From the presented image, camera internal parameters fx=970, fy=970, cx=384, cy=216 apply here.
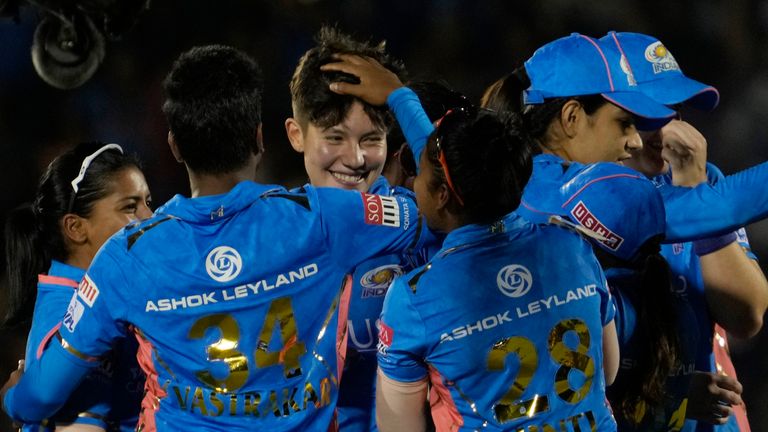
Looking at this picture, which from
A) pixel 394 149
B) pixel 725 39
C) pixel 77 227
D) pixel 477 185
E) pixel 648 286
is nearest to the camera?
pixel 477 185

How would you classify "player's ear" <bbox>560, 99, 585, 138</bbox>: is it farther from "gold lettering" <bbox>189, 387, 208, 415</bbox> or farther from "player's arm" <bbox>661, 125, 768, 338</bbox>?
"gold lettering" <bbox>189, 387, 208, 415</bbox>

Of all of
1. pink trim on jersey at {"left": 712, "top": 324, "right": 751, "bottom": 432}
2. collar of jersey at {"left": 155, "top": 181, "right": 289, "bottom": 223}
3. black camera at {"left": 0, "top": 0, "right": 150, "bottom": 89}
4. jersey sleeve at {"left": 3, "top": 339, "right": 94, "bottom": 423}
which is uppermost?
black camera at {"left": 0, "top": 0, "right": 150, "bottom": 89}

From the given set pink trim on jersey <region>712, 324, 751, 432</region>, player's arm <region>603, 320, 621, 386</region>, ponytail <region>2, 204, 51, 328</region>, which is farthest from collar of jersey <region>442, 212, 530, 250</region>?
ponytail <region>2, 204, 51, 328</region>

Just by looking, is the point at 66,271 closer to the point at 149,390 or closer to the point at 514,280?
the point at 149,390

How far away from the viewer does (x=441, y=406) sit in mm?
2385

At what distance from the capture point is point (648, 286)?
2.68 m

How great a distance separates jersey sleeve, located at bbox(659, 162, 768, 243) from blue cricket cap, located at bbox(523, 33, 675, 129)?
0.27 m

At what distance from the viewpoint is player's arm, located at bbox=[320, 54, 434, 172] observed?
264 cm

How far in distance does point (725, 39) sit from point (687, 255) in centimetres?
397

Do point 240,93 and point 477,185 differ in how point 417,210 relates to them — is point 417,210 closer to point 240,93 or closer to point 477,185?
point 477,185

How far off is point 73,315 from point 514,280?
1154 millimetres

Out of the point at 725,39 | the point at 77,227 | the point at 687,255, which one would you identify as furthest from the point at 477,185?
→ the point at 725,39

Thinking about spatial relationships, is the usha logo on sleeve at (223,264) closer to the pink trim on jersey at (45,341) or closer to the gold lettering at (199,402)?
the gold lettering at (199,402)

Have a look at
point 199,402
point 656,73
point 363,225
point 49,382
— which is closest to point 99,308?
point 49,382
